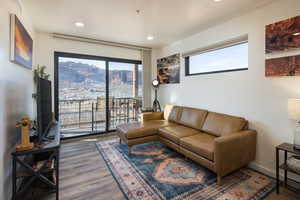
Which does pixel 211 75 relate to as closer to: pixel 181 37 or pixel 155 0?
pixel 181 37

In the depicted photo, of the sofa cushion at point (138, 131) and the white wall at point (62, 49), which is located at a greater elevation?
the white wall at point (62, 49)

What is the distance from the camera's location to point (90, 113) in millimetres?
4188

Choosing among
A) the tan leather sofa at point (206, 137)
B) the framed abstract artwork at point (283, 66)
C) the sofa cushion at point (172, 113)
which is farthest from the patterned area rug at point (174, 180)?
the framed abstract artwork at point (283, 66)

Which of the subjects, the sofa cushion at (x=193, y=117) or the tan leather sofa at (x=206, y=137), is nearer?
the tan leather sofa at (x=206, y=137)

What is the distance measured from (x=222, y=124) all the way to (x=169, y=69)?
2221 millimetres

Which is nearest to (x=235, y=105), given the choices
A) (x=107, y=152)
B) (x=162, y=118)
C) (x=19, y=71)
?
(x=162, y=118)

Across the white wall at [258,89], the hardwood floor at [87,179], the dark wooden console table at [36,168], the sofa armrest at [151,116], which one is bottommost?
the hardwood floor at [87,179]

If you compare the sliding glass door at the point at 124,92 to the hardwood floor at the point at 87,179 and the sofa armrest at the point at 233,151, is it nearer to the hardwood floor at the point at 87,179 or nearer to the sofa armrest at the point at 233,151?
the hardwood floor at the point at 87,179

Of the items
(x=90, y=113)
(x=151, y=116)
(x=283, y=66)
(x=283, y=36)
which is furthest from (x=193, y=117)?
(x=90, y=113)

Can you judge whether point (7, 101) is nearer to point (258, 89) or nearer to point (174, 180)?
point (174, 180)

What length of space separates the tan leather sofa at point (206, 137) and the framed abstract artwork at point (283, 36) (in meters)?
1.11

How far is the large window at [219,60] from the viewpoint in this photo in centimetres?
245

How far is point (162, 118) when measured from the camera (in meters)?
3.81

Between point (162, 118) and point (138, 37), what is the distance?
216 centimetres
